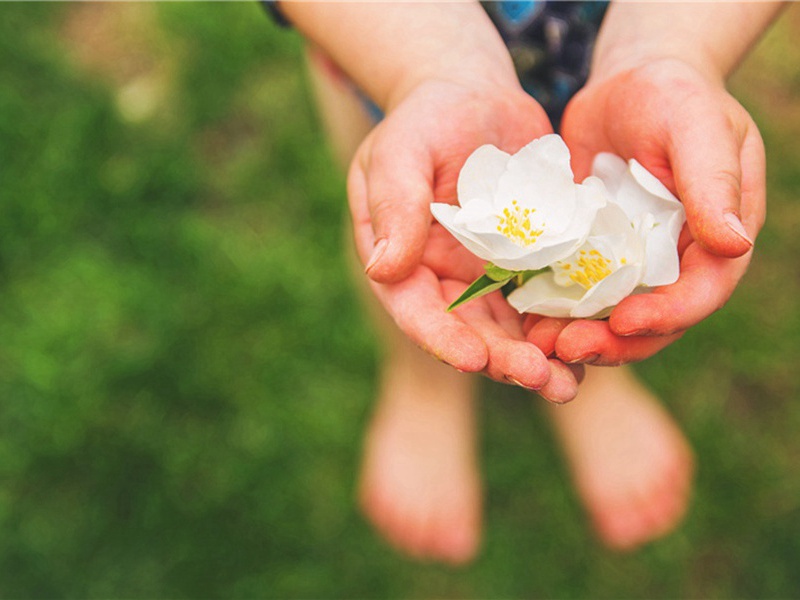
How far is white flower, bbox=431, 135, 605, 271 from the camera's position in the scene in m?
1.08

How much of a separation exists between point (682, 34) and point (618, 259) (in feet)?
1.44

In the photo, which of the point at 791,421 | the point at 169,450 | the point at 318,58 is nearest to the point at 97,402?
the point at 169,450

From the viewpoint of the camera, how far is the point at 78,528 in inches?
69.6

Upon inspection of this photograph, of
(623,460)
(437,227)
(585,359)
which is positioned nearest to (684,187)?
(585,359)

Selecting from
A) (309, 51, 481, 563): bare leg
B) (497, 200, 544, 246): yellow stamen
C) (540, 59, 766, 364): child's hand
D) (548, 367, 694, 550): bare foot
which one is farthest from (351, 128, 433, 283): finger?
(548, 367, 694, 550): bare foot

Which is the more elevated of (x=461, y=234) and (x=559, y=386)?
(x=461, y=234)

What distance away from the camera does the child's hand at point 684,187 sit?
1.03 meters

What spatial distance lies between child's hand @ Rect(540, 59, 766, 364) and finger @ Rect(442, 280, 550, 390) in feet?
0.19

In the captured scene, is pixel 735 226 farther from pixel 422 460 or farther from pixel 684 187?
pixel 422 460

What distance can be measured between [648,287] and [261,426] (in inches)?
40.6

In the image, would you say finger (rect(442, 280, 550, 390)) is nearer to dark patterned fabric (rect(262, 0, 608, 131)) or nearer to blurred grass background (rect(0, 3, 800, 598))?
dark patterned fabric (rect(262, 0, 608, 131))

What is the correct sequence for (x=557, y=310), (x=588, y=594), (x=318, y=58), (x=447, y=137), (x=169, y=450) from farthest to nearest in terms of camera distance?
(x=169, y=450), (x=588, y=594), (x=318, y=58), (x=447, y=137), (x=557, y=310)

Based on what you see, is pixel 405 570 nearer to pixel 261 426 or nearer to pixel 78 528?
pixel 261 426

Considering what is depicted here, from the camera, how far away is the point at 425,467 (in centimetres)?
184
